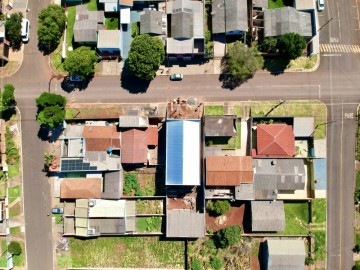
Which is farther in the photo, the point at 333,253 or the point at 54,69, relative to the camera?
the point at 54,69

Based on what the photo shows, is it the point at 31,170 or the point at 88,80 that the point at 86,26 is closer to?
the point at 88,80

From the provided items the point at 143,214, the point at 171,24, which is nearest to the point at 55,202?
the point at 143,214

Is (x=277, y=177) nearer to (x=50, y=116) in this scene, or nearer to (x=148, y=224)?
(x=148, y=224)

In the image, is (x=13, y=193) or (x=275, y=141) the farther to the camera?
(x=13, y=193)

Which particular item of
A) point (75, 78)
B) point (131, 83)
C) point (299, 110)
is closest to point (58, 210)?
point (75, 78)

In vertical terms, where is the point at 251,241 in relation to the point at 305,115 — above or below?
below

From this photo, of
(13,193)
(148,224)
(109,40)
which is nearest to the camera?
(109,40)

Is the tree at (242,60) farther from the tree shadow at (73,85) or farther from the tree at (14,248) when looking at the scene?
the tree at (14,248)

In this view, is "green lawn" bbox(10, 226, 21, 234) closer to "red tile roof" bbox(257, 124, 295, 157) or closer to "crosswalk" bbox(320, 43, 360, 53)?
"red tile roof" bbox(257, 124, 295, 157)
